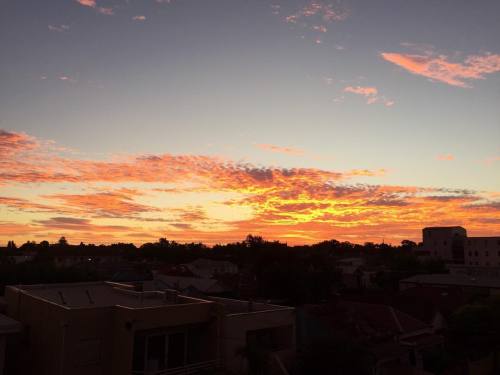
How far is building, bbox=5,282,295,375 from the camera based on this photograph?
15.5m

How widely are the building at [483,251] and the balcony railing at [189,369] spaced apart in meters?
93.5

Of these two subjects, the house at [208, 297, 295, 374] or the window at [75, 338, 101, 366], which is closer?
the window at [75, 338, 101, 366]

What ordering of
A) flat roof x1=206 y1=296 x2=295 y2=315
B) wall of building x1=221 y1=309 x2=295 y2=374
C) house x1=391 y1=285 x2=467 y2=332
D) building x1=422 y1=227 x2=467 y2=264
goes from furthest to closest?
1. building x1=422 y1=227 x2=467 y2=264
2. house x1=391 y1=285 x2=467 y2=332
3. flat roof x1=206 y1=296 x2=295 y2=315
4. wall of building x1=221 y1=309 x2=295 y2=374

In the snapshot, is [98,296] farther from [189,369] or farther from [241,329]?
[241,329]

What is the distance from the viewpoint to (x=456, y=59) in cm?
2458

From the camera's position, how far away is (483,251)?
95.4 meters

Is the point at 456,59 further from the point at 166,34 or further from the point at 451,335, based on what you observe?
the point at 451,335

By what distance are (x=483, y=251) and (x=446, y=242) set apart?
490 inches

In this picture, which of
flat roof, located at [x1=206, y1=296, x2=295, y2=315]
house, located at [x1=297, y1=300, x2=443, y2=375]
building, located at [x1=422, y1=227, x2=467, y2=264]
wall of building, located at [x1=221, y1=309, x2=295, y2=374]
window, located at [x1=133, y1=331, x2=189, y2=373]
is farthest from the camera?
building, located at [x1=422, y1=227, x2=467, y2=264]

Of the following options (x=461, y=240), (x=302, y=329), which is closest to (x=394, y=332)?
(x=302, y=329)

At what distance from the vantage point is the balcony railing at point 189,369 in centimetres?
1634

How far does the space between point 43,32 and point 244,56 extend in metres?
11.3

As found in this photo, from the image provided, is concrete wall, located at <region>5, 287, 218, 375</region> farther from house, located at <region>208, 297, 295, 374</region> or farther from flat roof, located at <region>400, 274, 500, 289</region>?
flat roof, located at <region>400, 274, 500, 289</region>

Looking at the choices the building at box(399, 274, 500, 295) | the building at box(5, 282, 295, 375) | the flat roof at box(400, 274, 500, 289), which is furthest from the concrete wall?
the flat roof at box(400, 274, 500, 289)
